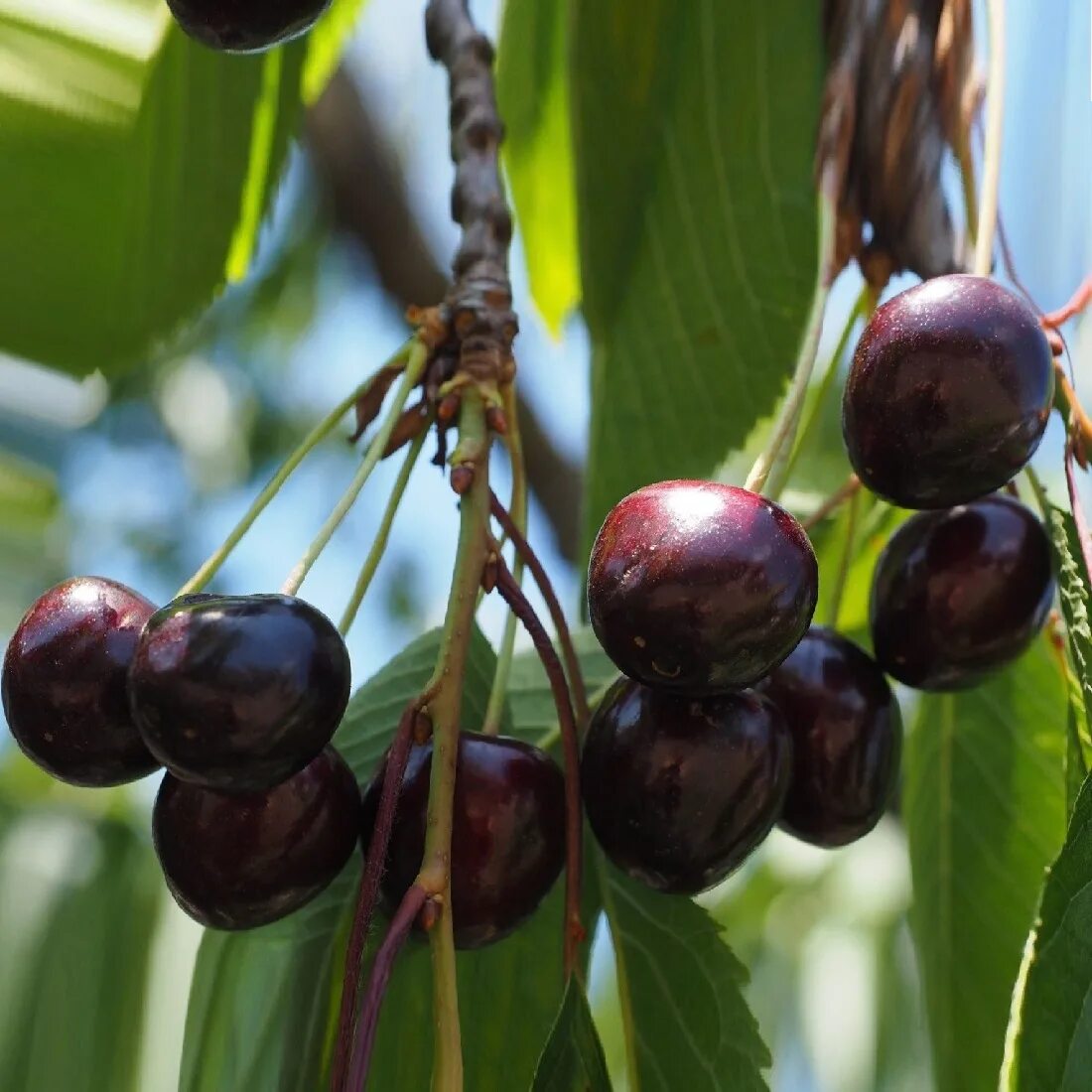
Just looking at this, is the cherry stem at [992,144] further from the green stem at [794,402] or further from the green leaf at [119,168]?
the green leaf at [119,168]

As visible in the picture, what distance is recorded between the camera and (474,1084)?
85 centimetres

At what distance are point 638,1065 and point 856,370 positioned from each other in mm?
437

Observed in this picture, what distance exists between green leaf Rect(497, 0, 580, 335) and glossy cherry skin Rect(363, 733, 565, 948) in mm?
688

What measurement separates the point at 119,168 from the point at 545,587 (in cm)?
59

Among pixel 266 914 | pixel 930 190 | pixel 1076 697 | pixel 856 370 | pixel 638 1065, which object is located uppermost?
pixel 930 190

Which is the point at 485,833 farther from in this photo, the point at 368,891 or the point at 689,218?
the point at 689,218

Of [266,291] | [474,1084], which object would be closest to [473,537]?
[474,1084]

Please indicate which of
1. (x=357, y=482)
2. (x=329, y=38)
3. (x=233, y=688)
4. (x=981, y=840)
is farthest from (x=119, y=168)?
(x=981, y=840)

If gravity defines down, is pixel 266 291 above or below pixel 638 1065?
above

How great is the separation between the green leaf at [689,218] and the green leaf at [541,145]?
122 millimetres

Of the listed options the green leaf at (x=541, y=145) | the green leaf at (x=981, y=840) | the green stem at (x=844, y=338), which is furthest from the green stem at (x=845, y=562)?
the green leaf at (x=541, y=145)

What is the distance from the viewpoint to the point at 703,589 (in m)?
0.67

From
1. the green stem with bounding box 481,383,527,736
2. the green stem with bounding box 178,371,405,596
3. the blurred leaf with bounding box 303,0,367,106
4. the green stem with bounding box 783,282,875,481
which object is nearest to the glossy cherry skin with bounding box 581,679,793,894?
the green stem with bounding box 481,383,527,736

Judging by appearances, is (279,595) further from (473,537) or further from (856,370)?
(856,370)
